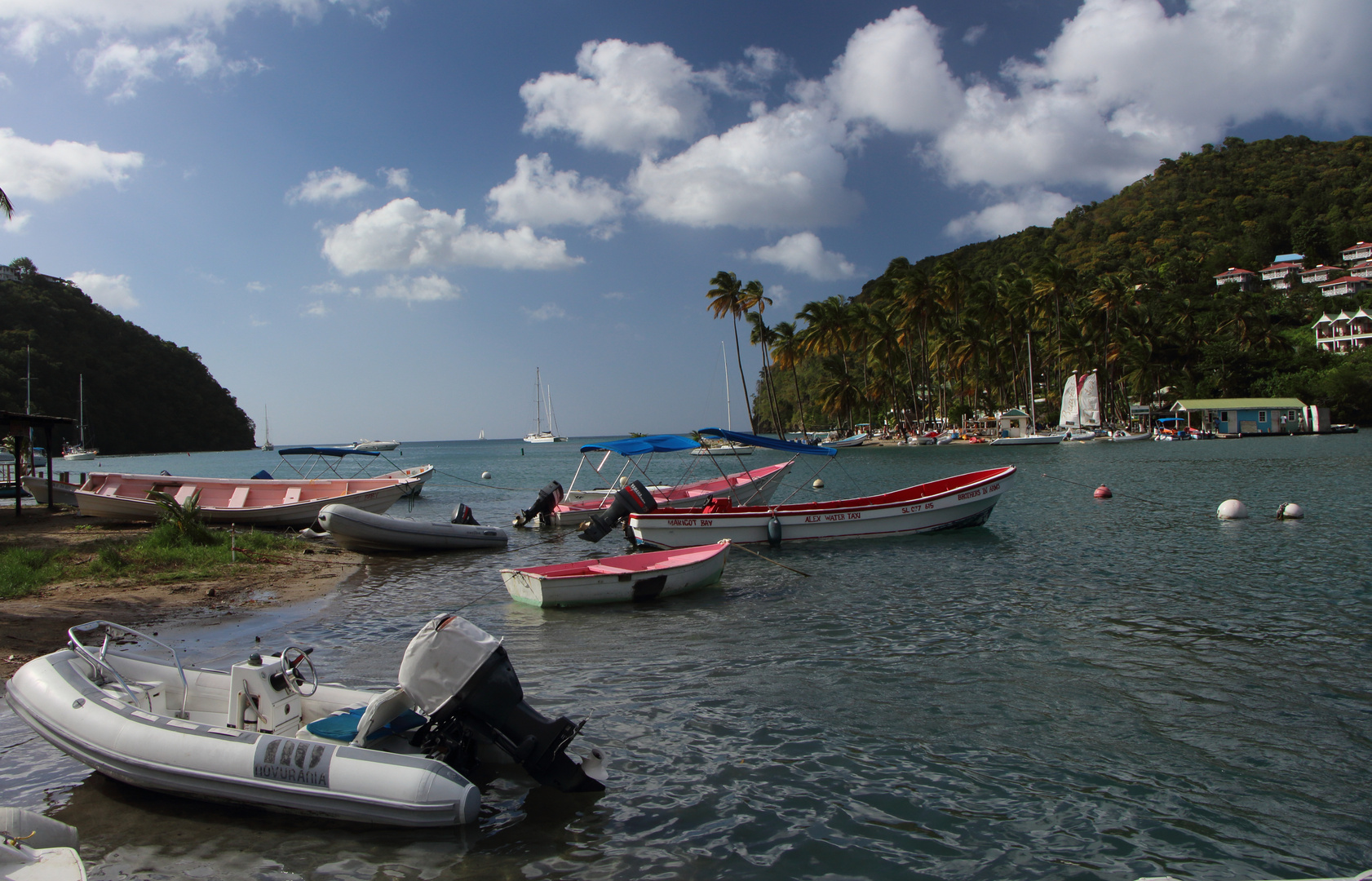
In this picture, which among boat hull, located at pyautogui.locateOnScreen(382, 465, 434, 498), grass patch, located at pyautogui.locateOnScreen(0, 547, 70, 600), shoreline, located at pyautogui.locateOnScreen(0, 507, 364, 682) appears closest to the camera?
shoreline, located at pyautogui.locateOnScreen(0, 507, 364, 682)

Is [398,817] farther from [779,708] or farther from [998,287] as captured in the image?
[998,287]

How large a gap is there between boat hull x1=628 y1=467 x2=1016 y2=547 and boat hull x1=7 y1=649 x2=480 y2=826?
39.2 ft

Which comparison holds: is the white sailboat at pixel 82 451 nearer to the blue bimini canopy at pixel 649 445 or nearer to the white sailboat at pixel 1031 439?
the blue bimini canopy at pixel 649 445

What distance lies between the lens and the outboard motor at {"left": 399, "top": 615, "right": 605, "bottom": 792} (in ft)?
18.0

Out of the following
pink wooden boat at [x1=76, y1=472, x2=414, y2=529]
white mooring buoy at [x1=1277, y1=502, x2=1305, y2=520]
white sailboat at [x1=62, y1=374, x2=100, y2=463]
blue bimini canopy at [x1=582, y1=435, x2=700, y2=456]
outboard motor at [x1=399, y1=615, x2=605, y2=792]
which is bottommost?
white mooring buoy at [x1=1277, y1=502, x2=1305, y2=520]

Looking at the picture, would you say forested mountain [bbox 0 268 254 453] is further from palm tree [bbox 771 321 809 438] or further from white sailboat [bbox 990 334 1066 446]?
white sailboat [bbox 990 334 1066 446]

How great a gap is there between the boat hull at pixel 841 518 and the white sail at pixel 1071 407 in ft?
190

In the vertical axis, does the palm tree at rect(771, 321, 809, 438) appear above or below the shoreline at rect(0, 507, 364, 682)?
above

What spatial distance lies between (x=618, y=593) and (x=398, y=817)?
24.8 feet

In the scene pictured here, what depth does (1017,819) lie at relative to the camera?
5.25m

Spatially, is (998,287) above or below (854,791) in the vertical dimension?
above

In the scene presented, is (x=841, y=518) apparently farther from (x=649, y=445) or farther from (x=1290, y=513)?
(x=1290, y=513)

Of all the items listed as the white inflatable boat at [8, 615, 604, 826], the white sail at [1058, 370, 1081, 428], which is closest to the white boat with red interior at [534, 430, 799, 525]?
the white inflatable boat at [8, 615, 604, 826]

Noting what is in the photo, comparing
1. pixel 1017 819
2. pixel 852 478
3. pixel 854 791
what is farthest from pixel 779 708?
pixel 852 478
